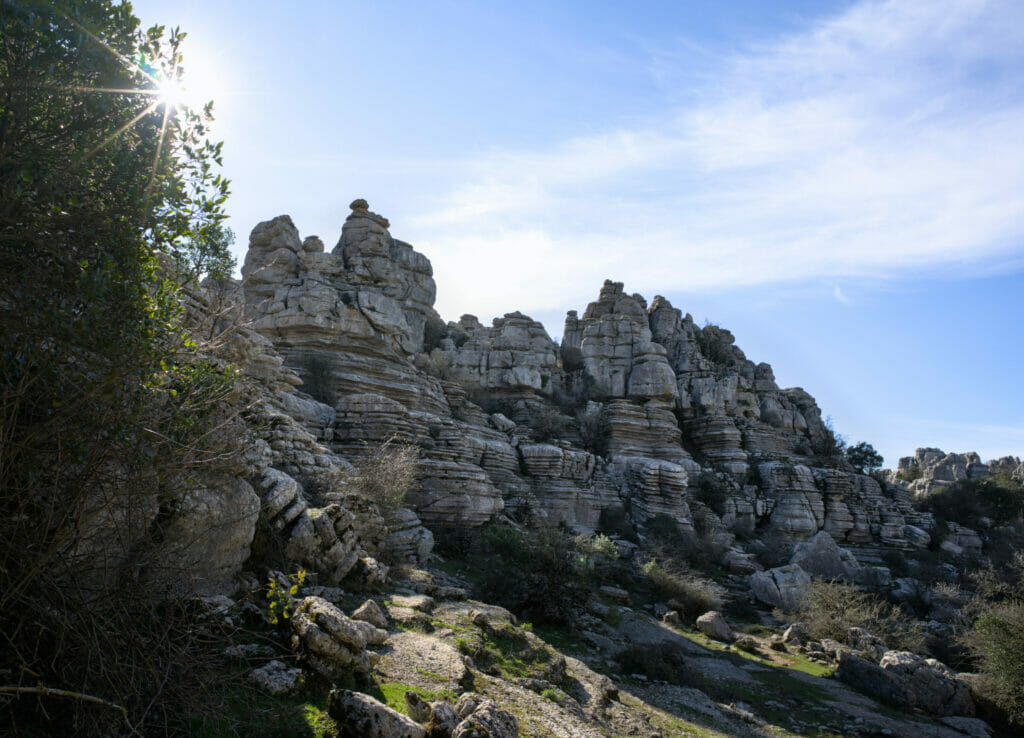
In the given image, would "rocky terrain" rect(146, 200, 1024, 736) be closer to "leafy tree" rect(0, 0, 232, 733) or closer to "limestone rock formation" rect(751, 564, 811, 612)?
"limestone rock formation" rect(751, 564, 811, 612)

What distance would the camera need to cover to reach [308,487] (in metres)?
11.0

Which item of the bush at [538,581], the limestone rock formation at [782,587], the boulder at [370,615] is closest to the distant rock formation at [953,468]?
the limestone rock formation at [782,587]

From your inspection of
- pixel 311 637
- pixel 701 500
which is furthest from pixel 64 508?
pixel 701 500

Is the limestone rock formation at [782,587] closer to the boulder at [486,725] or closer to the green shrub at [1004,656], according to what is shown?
the green shrub at [1004,656]

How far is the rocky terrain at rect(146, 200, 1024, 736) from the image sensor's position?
644 centimetres

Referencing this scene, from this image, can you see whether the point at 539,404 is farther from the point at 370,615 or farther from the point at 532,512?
the point at 370,615

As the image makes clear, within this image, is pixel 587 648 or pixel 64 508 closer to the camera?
pixel 64 508

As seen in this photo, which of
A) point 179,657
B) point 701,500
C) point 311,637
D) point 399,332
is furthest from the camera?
point 701,500

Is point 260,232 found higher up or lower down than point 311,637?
higher up

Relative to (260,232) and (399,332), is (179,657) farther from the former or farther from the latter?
(260,232)

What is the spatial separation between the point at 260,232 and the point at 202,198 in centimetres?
2706

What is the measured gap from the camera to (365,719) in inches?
169

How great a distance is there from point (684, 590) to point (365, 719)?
15958 mm

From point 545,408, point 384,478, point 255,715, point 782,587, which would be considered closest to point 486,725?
point 255,715
